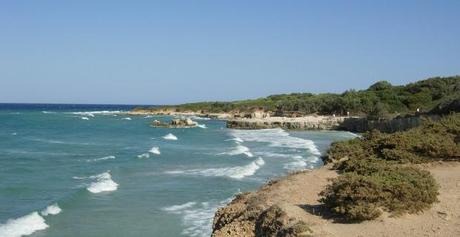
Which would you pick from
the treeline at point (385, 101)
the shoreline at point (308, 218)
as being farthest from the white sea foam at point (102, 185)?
the treeline at point (385, 101)

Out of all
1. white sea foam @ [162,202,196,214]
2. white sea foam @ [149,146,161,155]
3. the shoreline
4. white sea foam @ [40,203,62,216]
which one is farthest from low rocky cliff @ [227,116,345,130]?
the shoreline

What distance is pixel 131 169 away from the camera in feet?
103

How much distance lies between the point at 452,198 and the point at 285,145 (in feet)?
108

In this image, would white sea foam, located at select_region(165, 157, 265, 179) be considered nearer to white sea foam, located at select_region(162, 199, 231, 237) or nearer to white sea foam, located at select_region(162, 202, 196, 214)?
white sea foam, located at select_region(162, 202, 196, 214)

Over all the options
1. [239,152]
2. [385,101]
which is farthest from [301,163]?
[385,101]

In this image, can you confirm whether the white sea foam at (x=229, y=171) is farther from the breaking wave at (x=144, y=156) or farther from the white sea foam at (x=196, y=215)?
the breaking wave at (x=144, y=156)

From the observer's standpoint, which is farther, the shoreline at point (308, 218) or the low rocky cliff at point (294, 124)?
the low rocky cliff at point (294, 124)

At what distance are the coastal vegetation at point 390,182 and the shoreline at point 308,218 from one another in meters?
0.23

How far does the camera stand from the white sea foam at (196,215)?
55.8ft

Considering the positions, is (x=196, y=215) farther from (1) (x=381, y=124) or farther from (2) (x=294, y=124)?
(2) (x=294, y=124)

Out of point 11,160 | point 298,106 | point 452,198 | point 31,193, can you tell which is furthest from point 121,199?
point 298,106

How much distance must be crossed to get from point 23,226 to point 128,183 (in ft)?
27.6

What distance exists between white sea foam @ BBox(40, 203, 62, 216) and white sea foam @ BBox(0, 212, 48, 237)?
0.44 metres

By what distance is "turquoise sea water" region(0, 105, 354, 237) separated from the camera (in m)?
18.1
